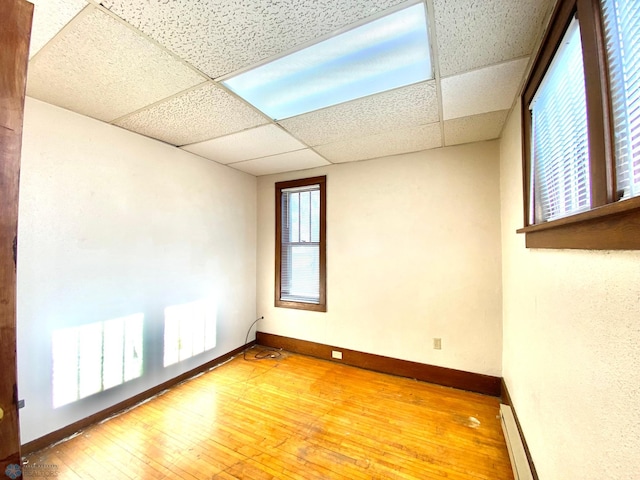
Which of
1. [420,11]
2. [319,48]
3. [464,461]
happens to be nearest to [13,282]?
[319,48]

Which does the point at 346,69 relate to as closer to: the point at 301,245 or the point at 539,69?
the point at 539,69

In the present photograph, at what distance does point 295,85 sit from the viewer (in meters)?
1.75

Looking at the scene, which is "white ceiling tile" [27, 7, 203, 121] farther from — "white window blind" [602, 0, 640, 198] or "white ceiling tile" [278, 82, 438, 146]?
"white window blind" [602, 0, 640, 198]

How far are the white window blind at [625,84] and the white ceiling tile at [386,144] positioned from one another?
1.51 metres

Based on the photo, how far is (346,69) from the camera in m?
1.59

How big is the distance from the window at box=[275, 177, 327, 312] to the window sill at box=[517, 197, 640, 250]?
8.24 feet

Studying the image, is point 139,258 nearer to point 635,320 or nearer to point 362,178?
point 362,178

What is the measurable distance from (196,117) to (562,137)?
2.37m

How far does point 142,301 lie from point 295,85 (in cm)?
233

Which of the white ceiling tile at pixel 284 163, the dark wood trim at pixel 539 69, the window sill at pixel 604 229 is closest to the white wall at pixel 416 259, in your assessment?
the white ceiling tile at pixel 284 163

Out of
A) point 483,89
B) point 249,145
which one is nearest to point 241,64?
point 249,145

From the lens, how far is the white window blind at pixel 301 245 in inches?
137

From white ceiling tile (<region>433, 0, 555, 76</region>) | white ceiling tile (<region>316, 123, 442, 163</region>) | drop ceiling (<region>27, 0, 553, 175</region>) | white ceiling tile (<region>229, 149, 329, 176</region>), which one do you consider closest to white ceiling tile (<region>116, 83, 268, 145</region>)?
drop ceiling (<region>27, 0, 553, 175</region>)

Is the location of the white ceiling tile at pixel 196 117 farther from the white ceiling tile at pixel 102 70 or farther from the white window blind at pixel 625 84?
the white window blind at pixel 625 84
